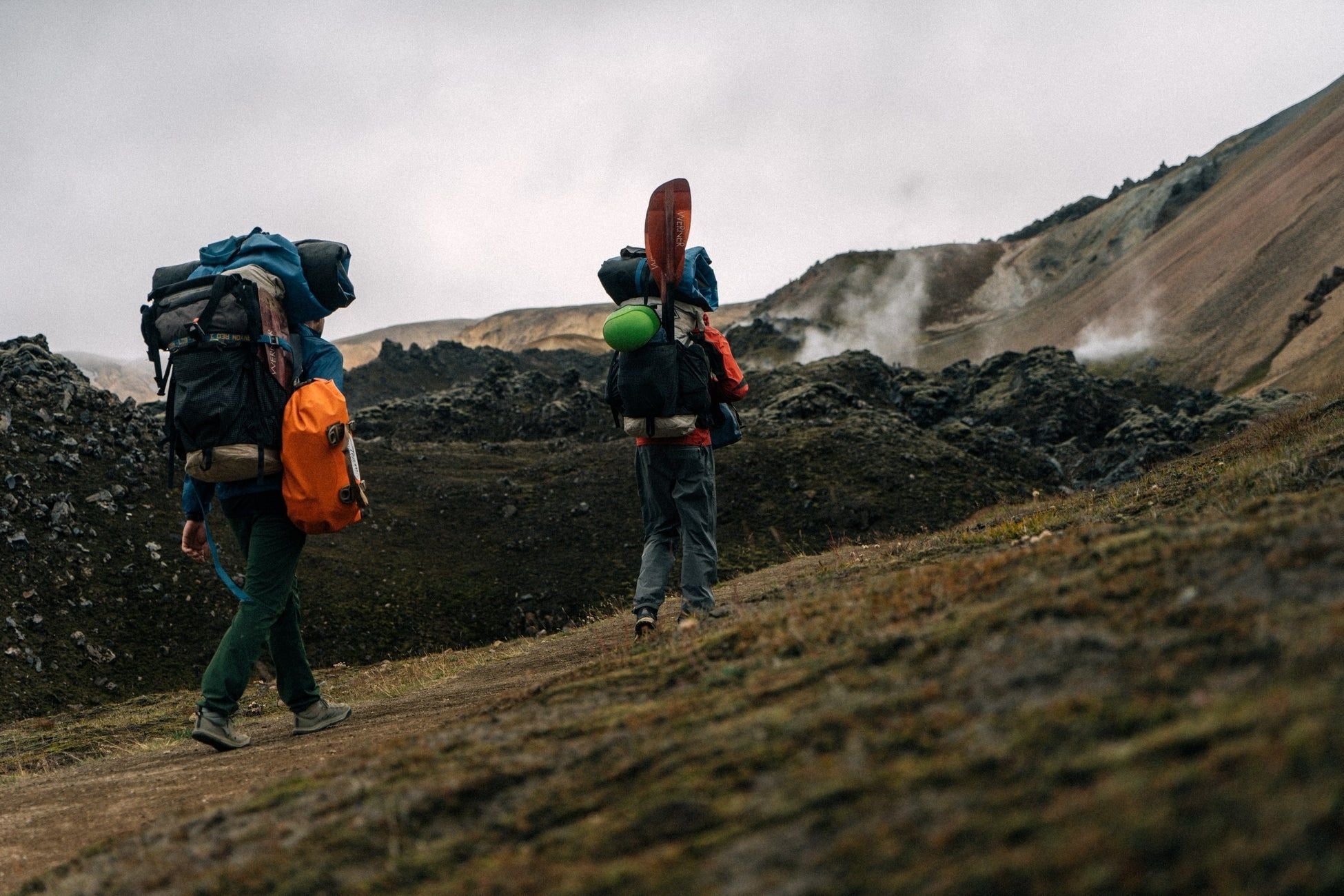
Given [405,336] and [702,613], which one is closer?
[702,613]

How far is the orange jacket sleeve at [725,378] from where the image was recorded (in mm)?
7469

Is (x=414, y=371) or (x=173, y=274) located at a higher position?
(x=414, y=371)

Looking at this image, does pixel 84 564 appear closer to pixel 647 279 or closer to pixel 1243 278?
pixel 647 279

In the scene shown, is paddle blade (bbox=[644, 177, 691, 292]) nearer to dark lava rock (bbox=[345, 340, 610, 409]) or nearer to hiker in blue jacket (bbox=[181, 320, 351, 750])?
hiker in blue jacket (bbox=[181, 320, 351, 750])

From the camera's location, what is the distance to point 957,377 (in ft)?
133

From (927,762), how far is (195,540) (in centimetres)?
591

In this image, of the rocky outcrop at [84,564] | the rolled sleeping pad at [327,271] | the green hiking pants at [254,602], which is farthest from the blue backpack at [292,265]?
the rocky outcrop at [84,564]

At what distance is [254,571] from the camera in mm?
6195

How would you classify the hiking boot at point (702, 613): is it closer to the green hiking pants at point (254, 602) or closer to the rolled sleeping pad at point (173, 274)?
the green hiking pants at point (254, 602)

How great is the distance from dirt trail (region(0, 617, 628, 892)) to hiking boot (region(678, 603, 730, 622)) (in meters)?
0.90

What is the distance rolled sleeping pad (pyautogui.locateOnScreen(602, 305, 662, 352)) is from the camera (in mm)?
6988

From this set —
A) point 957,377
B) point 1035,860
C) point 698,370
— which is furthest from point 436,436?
point 1035,860

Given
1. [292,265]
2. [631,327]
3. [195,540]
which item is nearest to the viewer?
[292,265]

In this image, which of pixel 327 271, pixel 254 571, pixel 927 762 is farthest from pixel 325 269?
pixel 927 762
